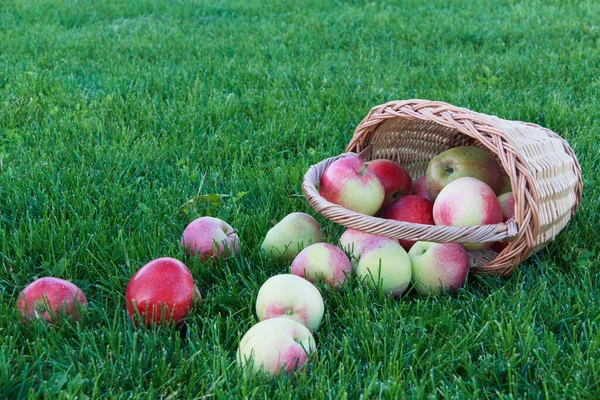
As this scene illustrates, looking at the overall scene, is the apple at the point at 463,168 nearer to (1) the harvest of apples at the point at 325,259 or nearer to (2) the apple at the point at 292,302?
(1) the harvest of apples at the point at 325,259

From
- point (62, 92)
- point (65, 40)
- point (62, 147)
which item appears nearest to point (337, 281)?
point (62, 147)

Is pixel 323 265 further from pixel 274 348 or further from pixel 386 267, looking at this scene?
pixel 274 348

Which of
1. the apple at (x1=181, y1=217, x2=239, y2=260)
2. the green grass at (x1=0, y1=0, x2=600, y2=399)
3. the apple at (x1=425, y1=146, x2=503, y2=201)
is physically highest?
the apple at (x1=425, y1=146, x2=503, y2=201)

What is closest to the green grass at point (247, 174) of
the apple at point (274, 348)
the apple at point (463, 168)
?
the apple at point (274, 348)

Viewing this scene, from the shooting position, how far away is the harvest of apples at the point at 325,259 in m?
1.68

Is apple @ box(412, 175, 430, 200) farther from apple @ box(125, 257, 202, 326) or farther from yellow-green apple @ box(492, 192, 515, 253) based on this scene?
apple @ box(125, 257, 202, 326)

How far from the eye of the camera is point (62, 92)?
12.4 ft

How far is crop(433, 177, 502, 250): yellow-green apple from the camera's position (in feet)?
6.57

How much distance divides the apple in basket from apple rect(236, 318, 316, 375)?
0.40m

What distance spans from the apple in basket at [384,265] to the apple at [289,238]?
0.64ft

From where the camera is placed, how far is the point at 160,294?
5.54ft

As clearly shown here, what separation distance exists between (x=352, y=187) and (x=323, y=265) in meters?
0.35

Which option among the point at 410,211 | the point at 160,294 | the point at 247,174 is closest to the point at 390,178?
the point at 410,211

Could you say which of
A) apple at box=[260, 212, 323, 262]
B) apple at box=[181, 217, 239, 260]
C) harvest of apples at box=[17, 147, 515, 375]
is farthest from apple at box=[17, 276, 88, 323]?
apple at box=[260, 212, 323, 262]
